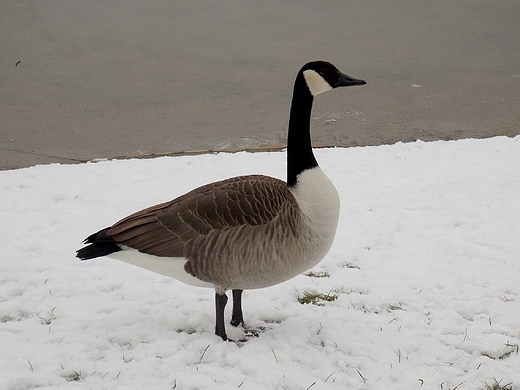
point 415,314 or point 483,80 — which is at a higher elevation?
point 483,80

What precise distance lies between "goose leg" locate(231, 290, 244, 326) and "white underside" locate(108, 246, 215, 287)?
0.92ft

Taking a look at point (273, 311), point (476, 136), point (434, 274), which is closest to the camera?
point (273, 311)

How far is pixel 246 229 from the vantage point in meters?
2.96

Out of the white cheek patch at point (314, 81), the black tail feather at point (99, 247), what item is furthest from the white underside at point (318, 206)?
the black tail feather at point (99, 247)

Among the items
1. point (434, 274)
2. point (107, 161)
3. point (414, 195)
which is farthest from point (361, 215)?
point (107, 161)

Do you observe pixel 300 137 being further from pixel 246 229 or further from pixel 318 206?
pixel 246 229

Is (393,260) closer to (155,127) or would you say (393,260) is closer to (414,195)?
(414,195)

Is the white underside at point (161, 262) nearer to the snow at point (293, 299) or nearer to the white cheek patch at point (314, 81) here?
the snow at point (293, 299)

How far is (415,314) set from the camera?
11.8 ft

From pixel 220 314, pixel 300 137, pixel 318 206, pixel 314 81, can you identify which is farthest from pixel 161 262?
pixel 314 81

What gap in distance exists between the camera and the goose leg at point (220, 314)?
10.3ft

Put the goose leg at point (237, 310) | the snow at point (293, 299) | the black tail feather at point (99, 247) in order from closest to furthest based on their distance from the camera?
the snow at point (293, 299)
the black tail feather at point (99, 247)
the goose leg at point (237, 310)

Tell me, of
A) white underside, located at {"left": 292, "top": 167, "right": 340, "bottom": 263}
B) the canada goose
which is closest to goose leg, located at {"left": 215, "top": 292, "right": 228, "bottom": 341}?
the canada goose

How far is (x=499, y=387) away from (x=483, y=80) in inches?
307
